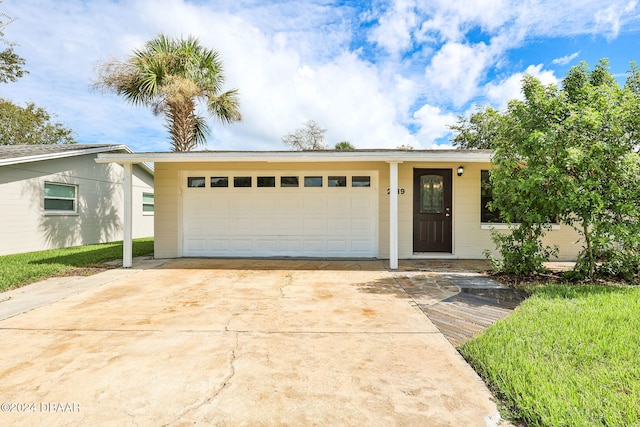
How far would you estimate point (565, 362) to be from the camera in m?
2.34

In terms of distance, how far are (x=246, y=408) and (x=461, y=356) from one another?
1.82 meters

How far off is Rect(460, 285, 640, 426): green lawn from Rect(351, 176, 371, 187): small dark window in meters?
4.65

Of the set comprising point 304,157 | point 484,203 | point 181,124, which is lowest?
point 484,203

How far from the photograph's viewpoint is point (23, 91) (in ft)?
62.2

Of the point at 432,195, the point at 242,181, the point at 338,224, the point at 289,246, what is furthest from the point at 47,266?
the point at 432,195

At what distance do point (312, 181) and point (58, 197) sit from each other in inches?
335

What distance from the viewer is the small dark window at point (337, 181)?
7812 millimetres

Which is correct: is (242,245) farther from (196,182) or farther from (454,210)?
(454,210)

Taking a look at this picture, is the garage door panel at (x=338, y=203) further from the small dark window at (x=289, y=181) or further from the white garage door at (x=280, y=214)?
the small dark window at (x=289, y=181)

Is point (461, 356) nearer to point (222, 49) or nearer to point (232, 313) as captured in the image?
point (232, 313)

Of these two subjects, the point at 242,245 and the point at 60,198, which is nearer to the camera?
the point at 242,245

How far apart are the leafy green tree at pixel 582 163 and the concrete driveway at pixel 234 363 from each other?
280 cm

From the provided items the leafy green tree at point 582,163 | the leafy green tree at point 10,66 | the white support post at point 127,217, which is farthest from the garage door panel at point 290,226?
the leafy green tree at point 10,66

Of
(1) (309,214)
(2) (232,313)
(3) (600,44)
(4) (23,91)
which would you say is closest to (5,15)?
(1) (309,214)
